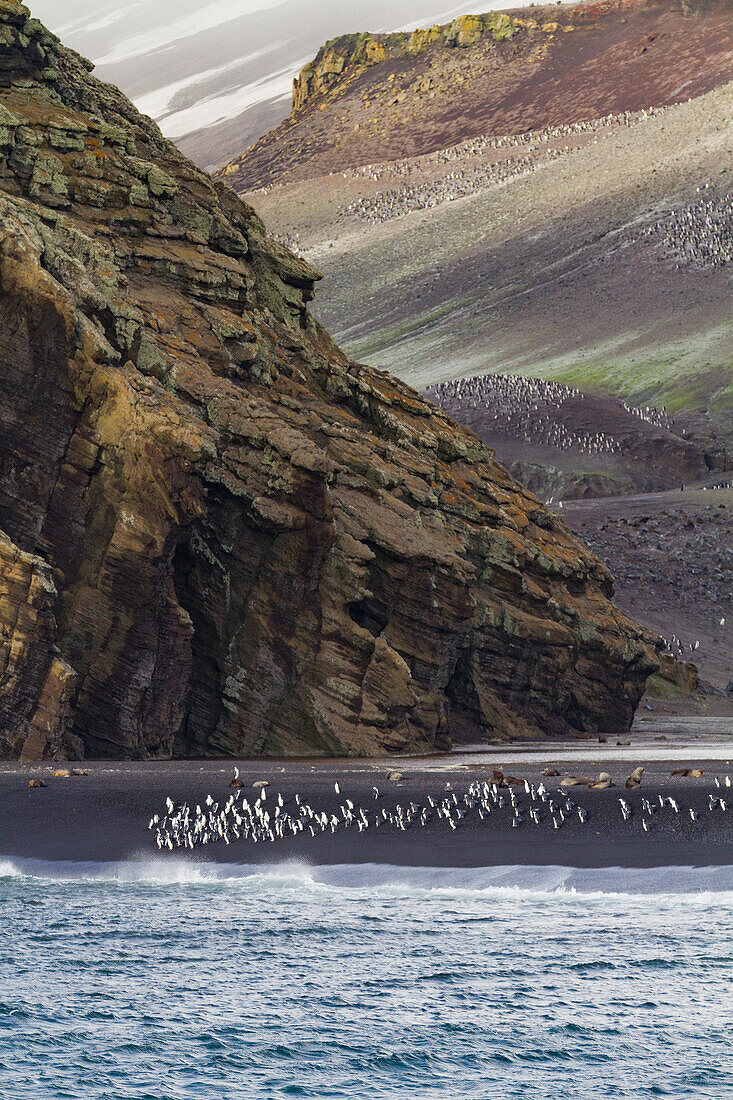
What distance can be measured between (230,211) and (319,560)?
1372 centimetres

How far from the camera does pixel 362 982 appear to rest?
1827 cm

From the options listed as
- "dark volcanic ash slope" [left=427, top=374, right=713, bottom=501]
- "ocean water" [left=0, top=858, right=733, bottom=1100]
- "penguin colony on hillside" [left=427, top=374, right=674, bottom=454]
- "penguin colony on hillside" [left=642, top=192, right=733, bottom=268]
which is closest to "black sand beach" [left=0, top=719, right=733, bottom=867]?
"ocean water" [left=0, top=858, right=733, bottom=1100]

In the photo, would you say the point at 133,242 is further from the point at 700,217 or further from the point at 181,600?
the point at 700,217

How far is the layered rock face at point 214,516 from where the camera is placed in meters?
30.0

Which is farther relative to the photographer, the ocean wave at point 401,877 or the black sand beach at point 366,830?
the black sand beach at point 366,830

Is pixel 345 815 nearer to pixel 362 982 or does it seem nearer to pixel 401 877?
pixel 401 877

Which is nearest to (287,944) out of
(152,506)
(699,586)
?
(152,506)

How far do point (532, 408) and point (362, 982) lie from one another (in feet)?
346

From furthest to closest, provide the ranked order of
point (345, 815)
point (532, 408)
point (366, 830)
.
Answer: point (532, 408) < point (345, 815) < point (366, 830)

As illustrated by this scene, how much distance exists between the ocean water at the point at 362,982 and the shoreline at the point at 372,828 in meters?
0.45

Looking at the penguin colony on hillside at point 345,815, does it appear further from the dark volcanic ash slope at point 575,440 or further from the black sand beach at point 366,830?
the dark volcanic ash slope at point 575,440

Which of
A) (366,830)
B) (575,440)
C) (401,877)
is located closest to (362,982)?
(401,877)

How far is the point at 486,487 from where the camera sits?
42.5m

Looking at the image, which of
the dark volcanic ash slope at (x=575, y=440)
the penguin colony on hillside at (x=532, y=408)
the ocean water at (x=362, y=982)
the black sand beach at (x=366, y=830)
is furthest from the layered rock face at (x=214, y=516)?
the penguin colony on hillside at (x=532, y=408)
